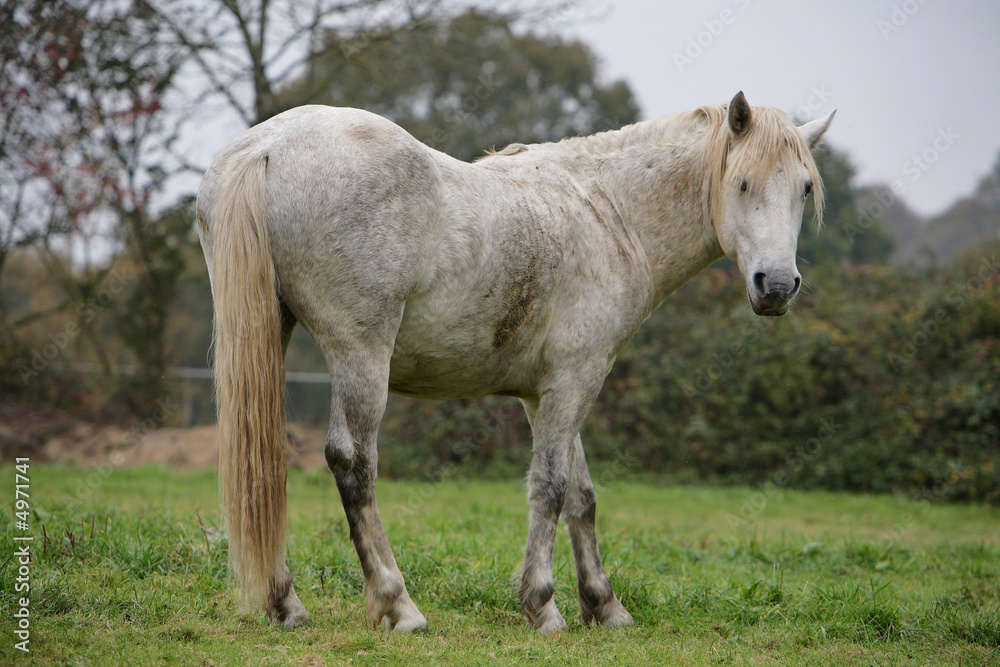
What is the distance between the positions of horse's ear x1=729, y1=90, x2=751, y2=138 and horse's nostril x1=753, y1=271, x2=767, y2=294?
0.73 meters

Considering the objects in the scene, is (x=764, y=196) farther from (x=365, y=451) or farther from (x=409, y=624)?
(x=409, y=624)

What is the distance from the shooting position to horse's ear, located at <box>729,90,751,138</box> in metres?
3.42

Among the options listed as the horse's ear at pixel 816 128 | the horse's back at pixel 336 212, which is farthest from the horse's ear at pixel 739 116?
the horse's back at pixel 336 212

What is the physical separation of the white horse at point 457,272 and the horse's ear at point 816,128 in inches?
0.9

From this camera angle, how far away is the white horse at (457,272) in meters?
2.84

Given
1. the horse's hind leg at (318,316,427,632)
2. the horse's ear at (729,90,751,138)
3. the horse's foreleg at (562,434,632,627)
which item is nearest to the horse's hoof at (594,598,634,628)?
the horse's foreleg at (562,434,632,627)

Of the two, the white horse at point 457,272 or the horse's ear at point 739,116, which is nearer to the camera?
the white horse at point 457,272

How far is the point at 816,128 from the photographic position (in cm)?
370

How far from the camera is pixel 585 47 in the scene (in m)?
23.0

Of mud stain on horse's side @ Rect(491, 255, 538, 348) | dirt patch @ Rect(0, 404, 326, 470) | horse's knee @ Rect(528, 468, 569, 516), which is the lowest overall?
dirt patch @ Rect(0, 404, 326, 470)

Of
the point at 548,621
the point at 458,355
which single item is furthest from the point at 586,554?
the point at 458,355

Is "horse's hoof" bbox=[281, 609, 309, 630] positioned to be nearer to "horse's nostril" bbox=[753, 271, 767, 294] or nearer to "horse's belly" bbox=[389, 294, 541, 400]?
"horse's belly" bbox=[389, 294, 541, 400]

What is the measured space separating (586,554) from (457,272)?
4.96ft

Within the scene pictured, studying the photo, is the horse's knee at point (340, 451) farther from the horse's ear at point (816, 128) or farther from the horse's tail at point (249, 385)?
the horse's ear at point (816, 128)
